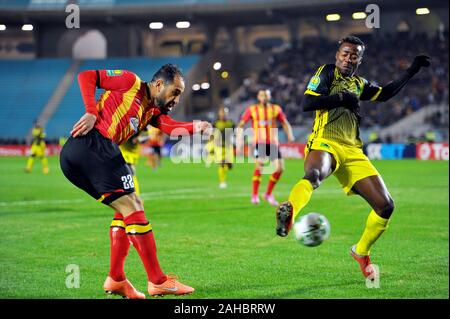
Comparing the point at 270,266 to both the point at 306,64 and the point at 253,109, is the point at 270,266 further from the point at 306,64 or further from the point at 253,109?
the point at 306,64

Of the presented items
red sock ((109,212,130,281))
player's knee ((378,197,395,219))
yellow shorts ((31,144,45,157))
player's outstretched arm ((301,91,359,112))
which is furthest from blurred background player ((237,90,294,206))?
yellow shorts ((31,144,45,157))

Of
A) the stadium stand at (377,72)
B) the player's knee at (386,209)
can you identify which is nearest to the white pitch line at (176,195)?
the player's knee at (386,209)

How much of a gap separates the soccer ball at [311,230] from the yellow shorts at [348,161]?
1026mm

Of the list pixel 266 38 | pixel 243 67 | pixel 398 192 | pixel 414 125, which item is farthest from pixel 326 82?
pixel 266 38

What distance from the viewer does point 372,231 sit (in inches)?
311

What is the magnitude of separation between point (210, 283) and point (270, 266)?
1.29 meters

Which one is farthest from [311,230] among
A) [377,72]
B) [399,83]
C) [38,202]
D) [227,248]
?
[377,72]

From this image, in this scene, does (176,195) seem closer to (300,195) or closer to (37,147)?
(300,195)

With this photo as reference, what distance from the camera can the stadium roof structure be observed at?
164 ft

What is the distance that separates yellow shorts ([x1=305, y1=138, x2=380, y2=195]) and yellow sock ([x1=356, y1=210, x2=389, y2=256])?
0.43 meters

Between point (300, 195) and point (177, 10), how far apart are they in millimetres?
47670

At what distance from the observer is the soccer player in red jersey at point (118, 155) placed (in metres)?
6.68

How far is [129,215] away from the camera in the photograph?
22.1 feet

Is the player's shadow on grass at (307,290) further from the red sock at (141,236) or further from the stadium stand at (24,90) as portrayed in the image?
the stadium stand at (24,90)
